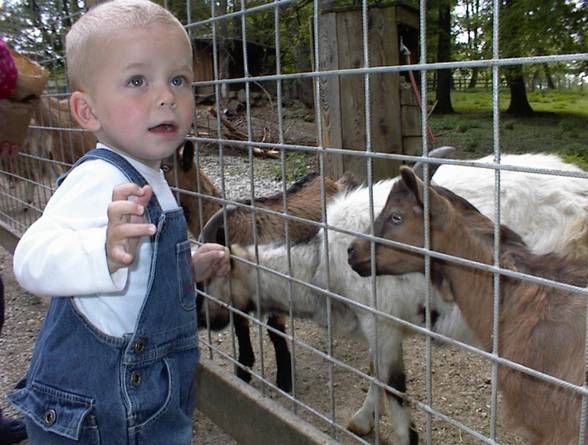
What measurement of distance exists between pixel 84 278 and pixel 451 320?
7.05 feet

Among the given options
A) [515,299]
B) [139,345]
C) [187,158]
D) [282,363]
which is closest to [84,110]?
[139,345]

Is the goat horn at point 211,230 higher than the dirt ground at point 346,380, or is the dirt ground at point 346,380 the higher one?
the goat horn at point 211,230

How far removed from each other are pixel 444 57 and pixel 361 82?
1638cm

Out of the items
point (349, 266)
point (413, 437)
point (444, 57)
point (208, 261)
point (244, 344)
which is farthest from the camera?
point (444, 57)

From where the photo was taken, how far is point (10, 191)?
6.79 m

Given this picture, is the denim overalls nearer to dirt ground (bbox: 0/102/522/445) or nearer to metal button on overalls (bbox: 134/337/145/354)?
metal button on overalls (bbox: 134/337/145/354)

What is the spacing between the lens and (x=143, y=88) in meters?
1.53

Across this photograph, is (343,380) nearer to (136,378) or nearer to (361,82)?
(361,82)

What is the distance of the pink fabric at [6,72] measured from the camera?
102 inches

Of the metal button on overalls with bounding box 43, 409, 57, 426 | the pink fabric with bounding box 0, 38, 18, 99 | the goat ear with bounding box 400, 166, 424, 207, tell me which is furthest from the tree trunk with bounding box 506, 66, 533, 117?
the metal button on overalls with bounding box 43, 409, 57, 426

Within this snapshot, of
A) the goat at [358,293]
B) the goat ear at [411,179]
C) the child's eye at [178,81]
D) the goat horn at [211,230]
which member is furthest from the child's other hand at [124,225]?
the goat horn at [211,230]

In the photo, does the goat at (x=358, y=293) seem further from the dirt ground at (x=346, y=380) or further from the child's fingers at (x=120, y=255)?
the child's fingers at (x=120, y=255)

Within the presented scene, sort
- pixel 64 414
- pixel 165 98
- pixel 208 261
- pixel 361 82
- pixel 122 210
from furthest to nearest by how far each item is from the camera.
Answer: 1. pixel 361 82
2. pixel 208 261
3. pixel 64 414
4. pixel 165 98
5. pixel 122 210

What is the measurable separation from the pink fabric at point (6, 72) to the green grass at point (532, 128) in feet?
16.2
